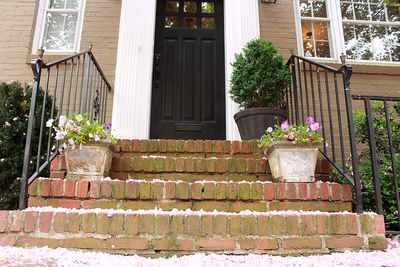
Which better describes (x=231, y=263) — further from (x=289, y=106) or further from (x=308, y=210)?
(x=289, y=106)

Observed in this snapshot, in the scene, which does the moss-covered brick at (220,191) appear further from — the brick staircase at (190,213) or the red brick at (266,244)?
the red brick at (266,244)

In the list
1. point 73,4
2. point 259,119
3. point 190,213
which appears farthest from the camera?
point 73,4

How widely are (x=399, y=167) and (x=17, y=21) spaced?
4812mm

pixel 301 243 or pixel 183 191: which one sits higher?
pixel 183 191

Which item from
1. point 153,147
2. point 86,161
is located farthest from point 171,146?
point 86,161

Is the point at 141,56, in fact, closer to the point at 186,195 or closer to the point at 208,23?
the point at 208,23

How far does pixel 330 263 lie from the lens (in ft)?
5.52

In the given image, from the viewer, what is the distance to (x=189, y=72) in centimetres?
457

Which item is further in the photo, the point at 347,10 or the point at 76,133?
the point at 347,10

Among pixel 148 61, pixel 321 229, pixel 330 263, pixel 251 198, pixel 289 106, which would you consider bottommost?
pixel 330 263

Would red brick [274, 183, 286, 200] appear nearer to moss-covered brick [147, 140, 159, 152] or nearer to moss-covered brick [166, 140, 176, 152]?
moss-covered brick [166, 140, 176, 152]

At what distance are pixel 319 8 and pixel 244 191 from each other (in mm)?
3956

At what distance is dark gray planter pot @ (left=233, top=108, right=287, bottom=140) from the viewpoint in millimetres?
3426

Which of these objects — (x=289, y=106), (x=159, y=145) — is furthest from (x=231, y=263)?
(x=289, y=106)
